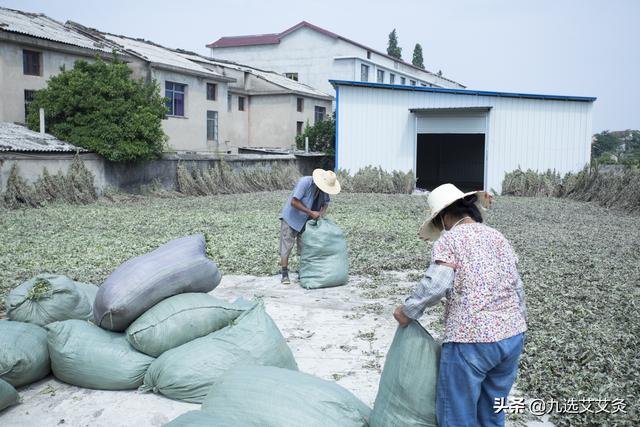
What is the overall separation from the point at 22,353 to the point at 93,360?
430mm

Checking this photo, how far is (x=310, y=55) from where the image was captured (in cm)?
4203

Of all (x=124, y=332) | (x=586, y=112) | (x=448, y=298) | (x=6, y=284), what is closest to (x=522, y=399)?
(x=448, y=298)

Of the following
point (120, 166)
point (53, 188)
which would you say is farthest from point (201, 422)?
point (120, 166)

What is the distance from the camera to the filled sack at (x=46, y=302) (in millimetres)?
4102

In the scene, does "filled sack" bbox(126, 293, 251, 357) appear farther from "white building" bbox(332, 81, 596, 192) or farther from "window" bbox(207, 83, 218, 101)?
"window" bbox(207, 83, 218, 101)

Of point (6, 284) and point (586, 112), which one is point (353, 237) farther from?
point (586, 112)

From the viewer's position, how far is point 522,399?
3.34 meters

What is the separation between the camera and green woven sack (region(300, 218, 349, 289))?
6715 mm

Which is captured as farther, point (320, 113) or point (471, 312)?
point (320, 113)

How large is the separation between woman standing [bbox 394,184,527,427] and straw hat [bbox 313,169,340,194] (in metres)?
3.89

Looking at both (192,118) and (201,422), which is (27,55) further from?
(201,422)

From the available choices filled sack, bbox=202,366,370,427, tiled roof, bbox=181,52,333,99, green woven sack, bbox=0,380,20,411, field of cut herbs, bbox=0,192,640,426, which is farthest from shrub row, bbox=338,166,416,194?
filled sack, bbox=202,366,370,427

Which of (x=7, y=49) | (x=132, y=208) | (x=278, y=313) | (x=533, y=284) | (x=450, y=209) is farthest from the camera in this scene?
(x=7, y=49)

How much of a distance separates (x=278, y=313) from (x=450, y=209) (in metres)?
3.15
